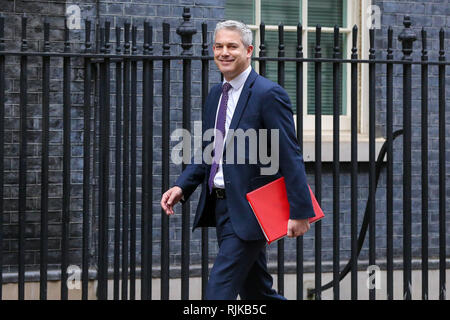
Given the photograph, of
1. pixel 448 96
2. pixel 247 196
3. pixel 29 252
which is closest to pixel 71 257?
pixel 29 252

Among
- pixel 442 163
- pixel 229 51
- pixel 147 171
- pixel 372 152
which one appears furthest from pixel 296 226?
pixel 442 163

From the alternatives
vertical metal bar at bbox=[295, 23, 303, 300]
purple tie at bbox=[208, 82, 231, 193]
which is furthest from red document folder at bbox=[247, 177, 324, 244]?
vertical metal bar at bbox=[295, 23, 303, 300]

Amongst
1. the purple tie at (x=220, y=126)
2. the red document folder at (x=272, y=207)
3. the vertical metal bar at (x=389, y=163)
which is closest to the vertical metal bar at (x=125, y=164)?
the purple tie at (x=220, y=126)

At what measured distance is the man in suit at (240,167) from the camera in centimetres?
459

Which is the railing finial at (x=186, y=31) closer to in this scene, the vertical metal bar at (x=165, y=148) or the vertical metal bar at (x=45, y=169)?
the vertical metal bar at (x=165, y=148)

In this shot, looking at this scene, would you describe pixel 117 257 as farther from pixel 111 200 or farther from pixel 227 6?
pixel 227 6

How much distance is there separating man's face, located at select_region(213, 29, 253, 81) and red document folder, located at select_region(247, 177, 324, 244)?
2.20ft

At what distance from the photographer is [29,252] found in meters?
7.36

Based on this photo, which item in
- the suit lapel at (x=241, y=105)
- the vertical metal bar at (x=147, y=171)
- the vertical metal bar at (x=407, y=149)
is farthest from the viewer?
the vertical metal bar at (x=407, y=149)

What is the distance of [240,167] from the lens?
466 cm

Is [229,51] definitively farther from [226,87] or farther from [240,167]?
[240,167]
